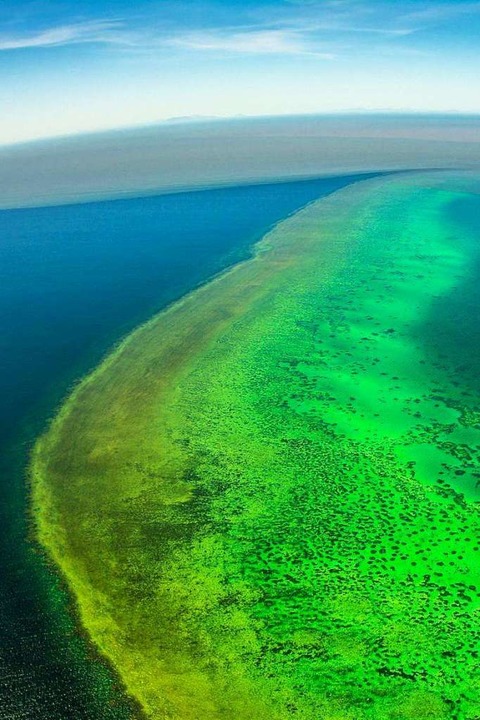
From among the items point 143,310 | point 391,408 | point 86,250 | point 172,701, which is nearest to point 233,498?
point 172,701

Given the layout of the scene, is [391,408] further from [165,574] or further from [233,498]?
[165,574]

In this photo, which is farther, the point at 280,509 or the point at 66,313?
the point at 66,313

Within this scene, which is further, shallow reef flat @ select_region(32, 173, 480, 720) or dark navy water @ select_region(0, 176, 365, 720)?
dark navy water @ select_region(0, 176, 365, 720)

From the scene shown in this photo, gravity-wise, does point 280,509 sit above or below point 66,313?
below

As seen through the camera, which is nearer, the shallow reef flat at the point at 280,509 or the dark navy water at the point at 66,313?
the shallow reef flat at the point at 280,509
